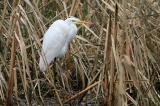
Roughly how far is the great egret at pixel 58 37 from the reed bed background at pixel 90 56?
0.10m

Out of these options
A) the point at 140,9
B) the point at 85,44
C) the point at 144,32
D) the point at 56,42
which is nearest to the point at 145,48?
the point at 144,32

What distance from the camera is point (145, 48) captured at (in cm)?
383

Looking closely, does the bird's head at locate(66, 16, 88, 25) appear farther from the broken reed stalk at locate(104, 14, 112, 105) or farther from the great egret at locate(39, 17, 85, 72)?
the broken reed stalk at locate(104, 14, 112, 105)

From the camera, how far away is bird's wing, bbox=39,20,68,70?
14.2ft

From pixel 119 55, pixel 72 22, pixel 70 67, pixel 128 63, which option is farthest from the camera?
pixel 70 67

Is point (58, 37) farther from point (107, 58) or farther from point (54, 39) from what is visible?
point (107, 58)

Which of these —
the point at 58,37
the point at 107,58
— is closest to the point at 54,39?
the point at 58,37

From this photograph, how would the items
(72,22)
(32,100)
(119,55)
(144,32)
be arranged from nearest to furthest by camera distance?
1. (119,55)
2. (144,32)
3. (32,100)
4. (72,22)

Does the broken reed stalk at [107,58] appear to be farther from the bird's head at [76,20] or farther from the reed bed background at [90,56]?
the bird's head at [76,20]

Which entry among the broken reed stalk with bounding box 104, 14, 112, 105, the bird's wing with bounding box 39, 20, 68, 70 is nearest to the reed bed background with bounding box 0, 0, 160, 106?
the broken reed stalk with bounding box 104, 14, 112, 105

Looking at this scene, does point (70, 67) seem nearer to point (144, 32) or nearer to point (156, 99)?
point (144, 32)

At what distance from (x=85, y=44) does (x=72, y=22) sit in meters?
0.24

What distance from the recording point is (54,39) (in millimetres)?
4469

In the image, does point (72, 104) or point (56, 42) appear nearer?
point (72, 104)
